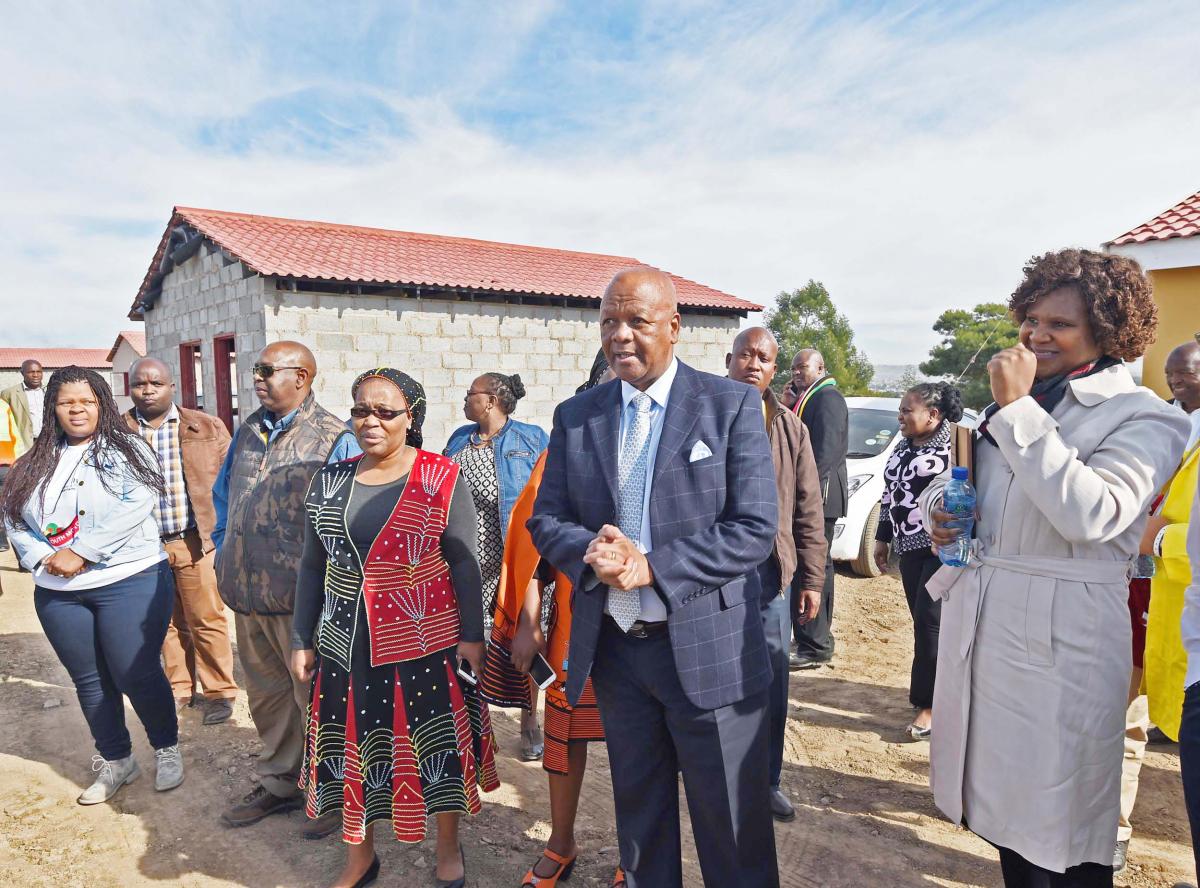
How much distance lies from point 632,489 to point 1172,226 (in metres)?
8.78

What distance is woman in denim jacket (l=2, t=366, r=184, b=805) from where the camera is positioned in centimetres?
332

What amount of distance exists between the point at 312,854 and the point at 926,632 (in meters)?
3.17

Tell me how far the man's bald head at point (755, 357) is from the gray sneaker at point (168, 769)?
10.9 feet

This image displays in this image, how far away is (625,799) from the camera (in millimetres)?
2217

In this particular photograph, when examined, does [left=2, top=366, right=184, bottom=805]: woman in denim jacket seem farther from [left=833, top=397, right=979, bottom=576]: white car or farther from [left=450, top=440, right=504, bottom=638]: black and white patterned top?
[left=833, top=397, right=979, bottom=576]: white car

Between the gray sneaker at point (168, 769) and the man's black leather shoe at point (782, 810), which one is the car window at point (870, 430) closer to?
the man's black leather shoe at point (782, 810)

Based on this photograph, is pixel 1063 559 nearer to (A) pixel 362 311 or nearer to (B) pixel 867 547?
(B) pixel 867 547

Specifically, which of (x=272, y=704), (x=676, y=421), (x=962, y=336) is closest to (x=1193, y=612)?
(x=676, y=421)

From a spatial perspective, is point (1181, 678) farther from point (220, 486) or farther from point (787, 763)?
point (220, 486)

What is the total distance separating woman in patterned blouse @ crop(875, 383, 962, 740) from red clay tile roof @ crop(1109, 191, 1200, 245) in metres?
5.34

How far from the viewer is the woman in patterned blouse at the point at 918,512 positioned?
3.98 meters

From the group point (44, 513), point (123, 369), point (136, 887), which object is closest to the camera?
point (136, 887)

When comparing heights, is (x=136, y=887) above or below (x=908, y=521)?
below

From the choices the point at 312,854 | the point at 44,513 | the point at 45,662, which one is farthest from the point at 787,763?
the point at 45,662
